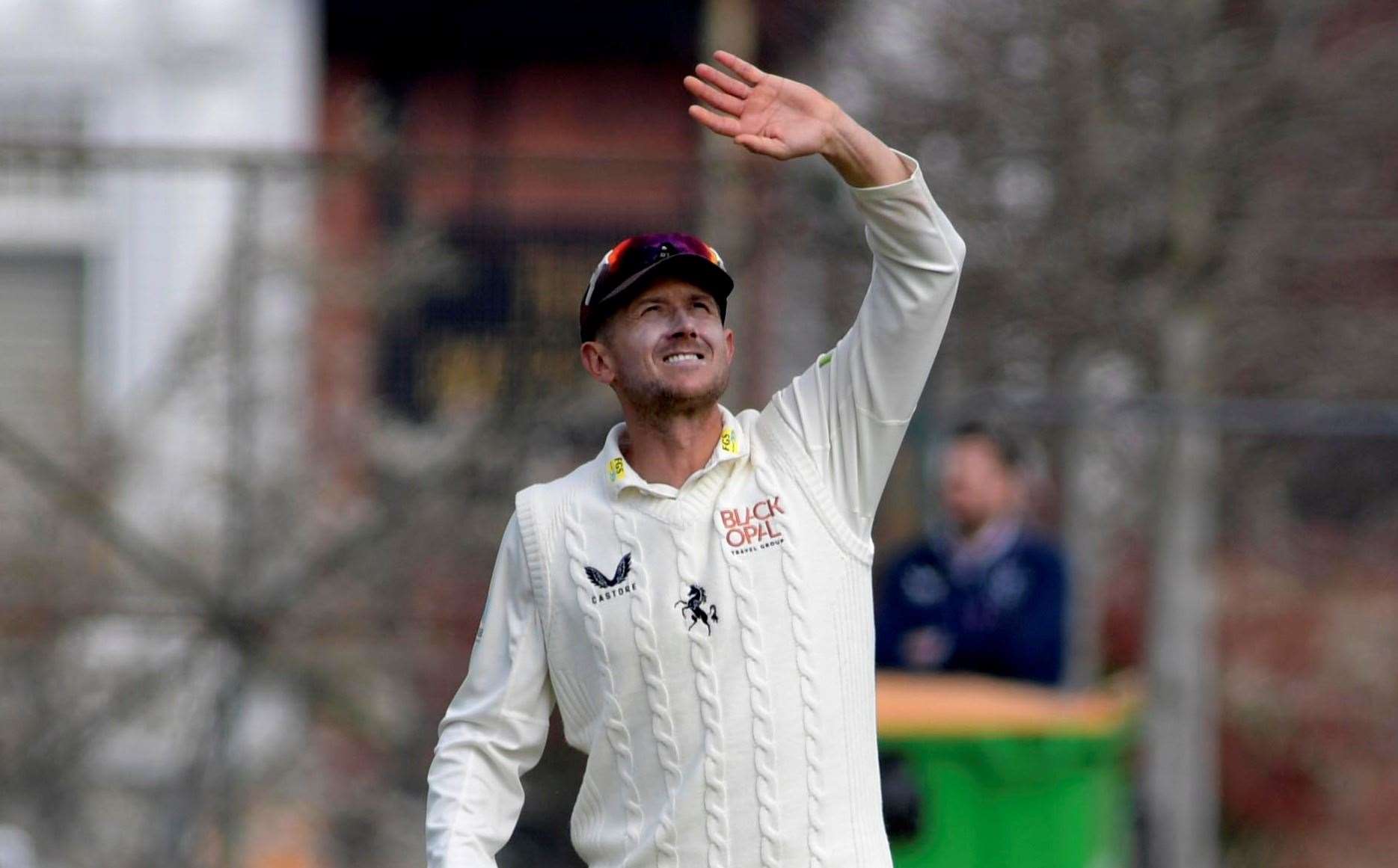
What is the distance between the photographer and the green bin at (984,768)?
7590 millimetres

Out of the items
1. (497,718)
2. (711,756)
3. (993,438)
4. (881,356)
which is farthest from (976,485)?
(711,756)

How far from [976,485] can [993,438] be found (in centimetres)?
24

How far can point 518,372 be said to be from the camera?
29.1ft

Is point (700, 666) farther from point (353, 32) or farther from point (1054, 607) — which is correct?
point (353, 32)

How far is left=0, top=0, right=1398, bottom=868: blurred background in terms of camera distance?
8.72 metres

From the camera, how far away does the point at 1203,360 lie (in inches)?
372

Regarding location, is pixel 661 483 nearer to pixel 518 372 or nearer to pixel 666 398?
pixel 666 398

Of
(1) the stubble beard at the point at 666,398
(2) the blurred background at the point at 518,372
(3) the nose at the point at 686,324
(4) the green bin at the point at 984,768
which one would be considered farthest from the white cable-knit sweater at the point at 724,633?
(2) the blurred background at the point at 518,372

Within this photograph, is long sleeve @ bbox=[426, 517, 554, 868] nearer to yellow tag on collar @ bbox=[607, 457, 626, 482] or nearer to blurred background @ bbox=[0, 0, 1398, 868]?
yellow tag on collar @ bbox=[607, 457, 626, 482]

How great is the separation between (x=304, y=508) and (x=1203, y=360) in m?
4.03

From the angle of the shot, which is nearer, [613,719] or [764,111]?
[764,111]

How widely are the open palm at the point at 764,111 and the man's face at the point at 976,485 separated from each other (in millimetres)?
4271

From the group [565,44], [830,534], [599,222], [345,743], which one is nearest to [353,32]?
[565,44]

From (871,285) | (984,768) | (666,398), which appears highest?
(871,285)
